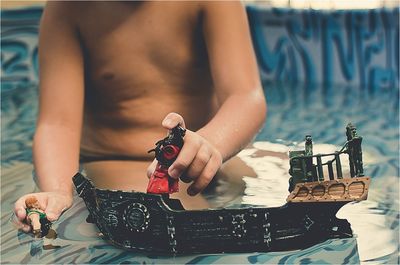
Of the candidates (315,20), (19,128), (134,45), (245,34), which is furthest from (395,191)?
(315,20)

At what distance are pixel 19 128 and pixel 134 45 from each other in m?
0.87

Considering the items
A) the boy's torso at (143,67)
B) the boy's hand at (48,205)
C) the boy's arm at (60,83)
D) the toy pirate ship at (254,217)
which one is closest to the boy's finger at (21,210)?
the boy's hand at (48,205)

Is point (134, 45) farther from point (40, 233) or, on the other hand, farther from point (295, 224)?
point (295, 224)

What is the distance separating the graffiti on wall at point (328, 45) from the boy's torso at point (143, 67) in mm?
1296

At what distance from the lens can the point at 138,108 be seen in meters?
1.35

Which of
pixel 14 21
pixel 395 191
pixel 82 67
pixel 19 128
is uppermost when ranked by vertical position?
pixel 14 21

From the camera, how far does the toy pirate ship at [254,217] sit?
0.94 metres

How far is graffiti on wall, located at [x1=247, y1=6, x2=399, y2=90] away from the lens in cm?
252

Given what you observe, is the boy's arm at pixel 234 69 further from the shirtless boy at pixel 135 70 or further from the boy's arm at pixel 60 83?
the boy's arm at pixel 60 83

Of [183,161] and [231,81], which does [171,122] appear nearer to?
[183,161]

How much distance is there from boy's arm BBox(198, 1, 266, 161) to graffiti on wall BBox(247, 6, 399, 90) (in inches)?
50.6

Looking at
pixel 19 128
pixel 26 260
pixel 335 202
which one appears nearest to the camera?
pixel 335 202

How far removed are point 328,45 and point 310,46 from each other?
2.7 inches

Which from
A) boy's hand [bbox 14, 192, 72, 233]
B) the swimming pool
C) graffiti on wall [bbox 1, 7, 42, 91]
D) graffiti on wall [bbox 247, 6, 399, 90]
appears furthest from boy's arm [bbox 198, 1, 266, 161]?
graffiti on wall [bbox 1, 7, 42, 91]
